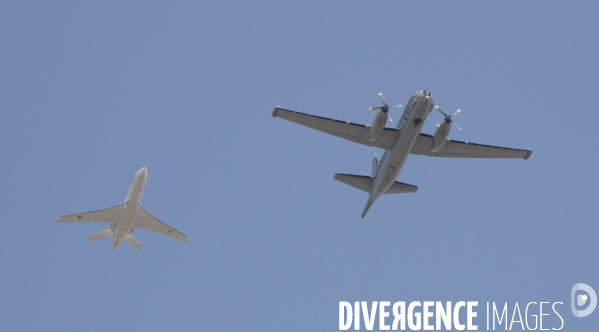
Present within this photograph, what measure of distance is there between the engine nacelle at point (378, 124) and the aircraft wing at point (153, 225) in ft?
56.5

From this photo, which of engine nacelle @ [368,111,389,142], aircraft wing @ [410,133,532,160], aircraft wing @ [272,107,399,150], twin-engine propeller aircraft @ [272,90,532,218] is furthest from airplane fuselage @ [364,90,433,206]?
aircraft wing @ [410,133,532,160]

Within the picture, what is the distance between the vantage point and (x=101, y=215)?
1730 inches

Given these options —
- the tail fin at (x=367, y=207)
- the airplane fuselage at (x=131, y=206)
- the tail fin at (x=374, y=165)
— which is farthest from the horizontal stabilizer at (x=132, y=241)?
the tail fin at (x=374, y=165)

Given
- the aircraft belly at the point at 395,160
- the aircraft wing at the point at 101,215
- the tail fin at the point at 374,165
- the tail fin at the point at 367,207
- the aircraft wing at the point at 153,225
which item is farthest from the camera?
the aircraft wing at the point at 153,225

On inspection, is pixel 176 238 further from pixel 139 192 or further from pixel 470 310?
pixel 470 310

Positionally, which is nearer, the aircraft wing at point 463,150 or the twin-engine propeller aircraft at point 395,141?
the twin-engine propeller aircraft at point 395,141

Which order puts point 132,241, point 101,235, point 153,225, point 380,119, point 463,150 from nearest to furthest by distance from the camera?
point 380,119, point 463,150, point 153,225, point 101,235, point 132,241

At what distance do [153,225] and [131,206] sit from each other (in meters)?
3.40

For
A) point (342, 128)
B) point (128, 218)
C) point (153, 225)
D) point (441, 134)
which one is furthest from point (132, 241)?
point (441, 134)

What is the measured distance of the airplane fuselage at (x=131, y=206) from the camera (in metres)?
41.4

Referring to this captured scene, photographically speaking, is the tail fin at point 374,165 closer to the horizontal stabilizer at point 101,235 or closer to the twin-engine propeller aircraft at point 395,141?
the twin-engine propeller aircraft at point 395,141

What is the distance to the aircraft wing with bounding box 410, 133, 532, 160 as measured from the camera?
4025 centimetres

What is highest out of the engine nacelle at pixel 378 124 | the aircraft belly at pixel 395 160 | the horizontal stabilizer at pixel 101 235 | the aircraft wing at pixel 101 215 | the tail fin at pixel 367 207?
the engine nacelle at pixel 378 124

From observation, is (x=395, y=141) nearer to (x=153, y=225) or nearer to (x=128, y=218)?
(x=153, y=225)
